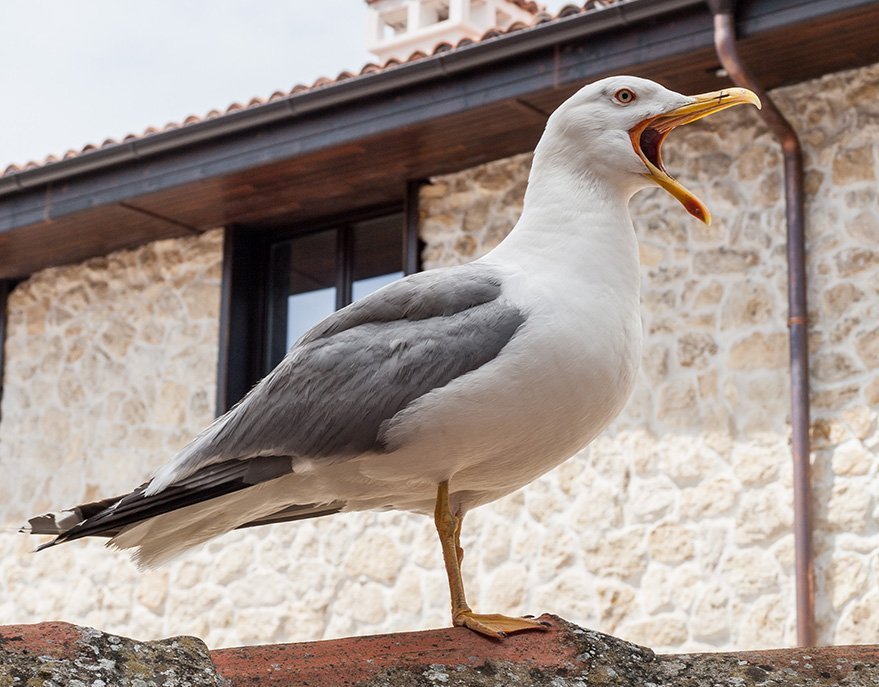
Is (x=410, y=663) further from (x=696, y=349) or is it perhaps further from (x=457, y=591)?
(x=696, y=349)

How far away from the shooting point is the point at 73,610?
8.23 metres

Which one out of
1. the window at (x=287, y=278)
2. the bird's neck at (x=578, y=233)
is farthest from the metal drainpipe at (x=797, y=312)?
the bird's neck at (x=578, y=233)

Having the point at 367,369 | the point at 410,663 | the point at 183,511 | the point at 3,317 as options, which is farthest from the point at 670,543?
the point at 3,317

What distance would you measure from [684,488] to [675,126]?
3850mm

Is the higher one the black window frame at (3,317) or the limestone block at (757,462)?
the black window frame at (3,317)

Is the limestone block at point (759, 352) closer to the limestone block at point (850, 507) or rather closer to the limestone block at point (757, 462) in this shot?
the limestone block at point (757, 462)

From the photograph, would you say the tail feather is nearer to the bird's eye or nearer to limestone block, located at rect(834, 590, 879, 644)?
the bird's eye

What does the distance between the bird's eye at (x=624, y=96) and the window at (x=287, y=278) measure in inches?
207

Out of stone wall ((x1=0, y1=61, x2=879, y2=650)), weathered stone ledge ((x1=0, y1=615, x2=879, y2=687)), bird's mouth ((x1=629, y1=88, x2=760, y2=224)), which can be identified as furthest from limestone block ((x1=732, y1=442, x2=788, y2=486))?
weathered stone ledge ((x1=0, y1=615, x2=879, y2=687))

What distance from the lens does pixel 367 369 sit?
2.54 metres

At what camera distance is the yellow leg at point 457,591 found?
2.02m

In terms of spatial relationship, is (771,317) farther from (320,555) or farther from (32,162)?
(32,162)

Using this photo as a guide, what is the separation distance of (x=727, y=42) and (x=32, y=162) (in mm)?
4580

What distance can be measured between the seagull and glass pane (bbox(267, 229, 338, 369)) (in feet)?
18.4
